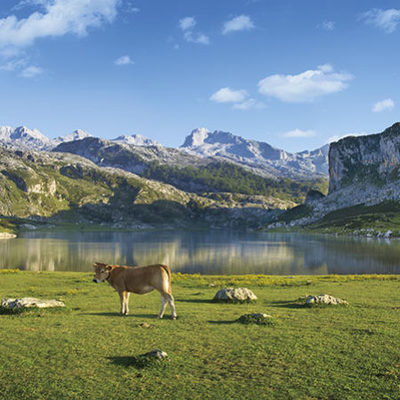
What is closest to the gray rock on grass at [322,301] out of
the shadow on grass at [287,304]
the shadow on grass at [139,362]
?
the shadow on grass at [287,304]

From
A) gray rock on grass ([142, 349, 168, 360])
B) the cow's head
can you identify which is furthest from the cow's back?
gray rock on grass ([142, 349, 168, 360])

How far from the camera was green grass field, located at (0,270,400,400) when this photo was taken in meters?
11.4

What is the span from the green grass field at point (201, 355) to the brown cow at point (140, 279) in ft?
4.28

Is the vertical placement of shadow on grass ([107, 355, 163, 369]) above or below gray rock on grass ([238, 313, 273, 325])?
above

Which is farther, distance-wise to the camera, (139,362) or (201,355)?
(201,355)

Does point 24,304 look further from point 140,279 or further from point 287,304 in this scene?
point 287,304

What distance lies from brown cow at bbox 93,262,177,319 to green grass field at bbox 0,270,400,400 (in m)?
1.30

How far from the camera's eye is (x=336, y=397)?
35.6 ft

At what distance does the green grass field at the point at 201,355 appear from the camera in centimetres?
1138

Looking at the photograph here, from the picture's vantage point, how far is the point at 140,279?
21.6 metres

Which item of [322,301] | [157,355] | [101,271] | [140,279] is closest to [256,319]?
[140,279]

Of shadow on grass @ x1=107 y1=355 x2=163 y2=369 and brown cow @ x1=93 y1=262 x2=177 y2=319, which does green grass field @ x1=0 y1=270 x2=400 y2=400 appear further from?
brown cow @ x1=93 y1=262 x2=177 y2=319

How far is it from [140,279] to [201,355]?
8106 mm

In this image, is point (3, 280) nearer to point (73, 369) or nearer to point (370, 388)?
point (73, 369)
